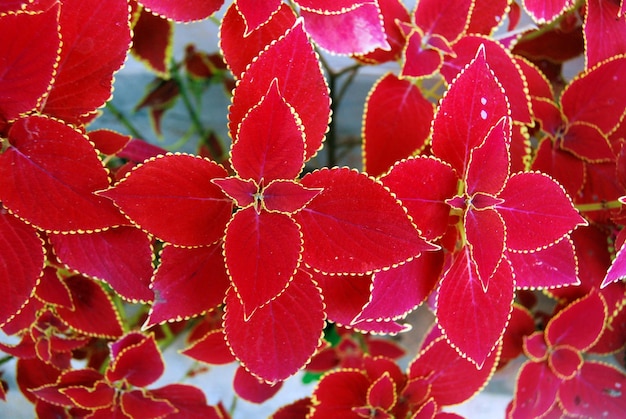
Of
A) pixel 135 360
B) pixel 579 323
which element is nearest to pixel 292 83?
pixel 135 360

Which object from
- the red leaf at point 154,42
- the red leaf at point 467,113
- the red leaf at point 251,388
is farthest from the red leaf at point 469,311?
the red leaf at point 154,42

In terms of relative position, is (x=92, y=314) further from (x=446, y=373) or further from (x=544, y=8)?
(x=544, y=8)

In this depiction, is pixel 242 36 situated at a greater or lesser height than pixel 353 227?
greater

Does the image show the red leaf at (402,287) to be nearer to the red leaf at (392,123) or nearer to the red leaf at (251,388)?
the red leaf at (392,123)

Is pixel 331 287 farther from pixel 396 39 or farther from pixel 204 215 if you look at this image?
pixel 396 39

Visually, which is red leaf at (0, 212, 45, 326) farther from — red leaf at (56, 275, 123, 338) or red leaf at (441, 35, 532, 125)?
red leaf at (441, 35, 532, 125)

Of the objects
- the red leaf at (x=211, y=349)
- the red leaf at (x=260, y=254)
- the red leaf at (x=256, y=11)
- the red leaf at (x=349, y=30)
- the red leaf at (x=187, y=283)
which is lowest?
the red leaf at (x=211, y=349)

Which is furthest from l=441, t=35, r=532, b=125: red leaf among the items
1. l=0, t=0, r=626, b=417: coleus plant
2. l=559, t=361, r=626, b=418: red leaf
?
l=559, t=361, r=626, b=418: red leaf
